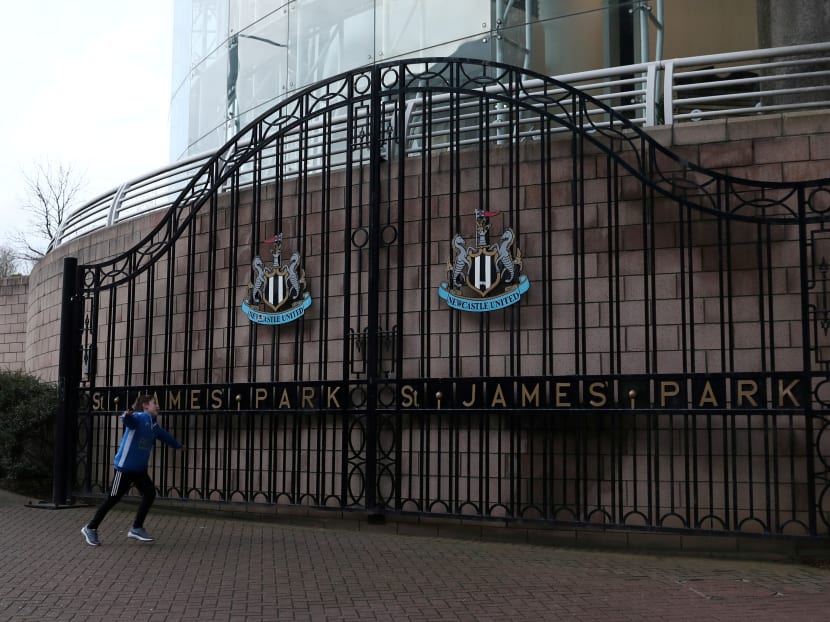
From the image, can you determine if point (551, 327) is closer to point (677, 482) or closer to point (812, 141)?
point (677, 482)

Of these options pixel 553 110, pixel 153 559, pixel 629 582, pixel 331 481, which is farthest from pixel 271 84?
pixel 629 582

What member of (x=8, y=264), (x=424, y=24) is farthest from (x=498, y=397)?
(x=8, y=264)

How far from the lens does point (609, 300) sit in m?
8.23

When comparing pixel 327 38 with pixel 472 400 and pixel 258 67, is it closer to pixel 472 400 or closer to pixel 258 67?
pixel 258 67

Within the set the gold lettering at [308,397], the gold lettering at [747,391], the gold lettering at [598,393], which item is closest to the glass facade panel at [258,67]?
the gold lettering at [308,397]

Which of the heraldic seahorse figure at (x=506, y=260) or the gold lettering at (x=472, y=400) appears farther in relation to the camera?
the heraldic seahorse figure at (x=506, y=260)

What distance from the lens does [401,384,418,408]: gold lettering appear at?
889 cm

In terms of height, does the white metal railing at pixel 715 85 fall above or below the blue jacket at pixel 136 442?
above

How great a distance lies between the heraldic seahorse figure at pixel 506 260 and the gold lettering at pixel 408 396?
1.32m

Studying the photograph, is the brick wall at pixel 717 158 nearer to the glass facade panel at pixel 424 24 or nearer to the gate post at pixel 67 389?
the gate post at pixel 67 389

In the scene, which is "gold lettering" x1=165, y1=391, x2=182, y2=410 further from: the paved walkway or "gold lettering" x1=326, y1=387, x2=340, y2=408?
"gold lettering" x1=326, y1=387, x2=340, y2=408

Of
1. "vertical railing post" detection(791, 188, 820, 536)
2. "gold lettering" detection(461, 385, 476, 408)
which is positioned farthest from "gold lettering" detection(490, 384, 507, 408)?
"vertical railing post" detection(791, 188, 820, 536)

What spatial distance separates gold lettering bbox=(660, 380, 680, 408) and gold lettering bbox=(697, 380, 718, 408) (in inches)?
7.7

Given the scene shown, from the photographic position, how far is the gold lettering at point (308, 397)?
31.0ft
